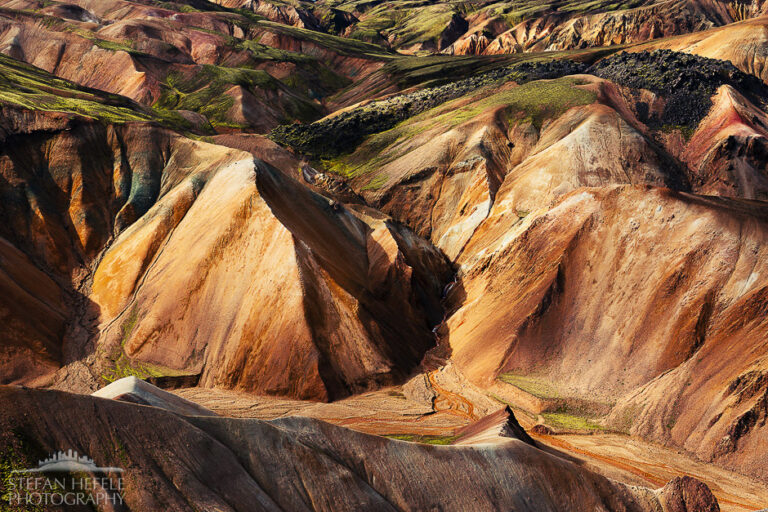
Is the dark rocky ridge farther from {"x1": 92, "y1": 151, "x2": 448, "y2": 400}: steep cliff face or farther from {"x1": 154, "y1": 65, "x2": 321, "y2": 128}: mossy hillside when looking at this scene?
{"x1": 154, "y1": 65, "x2": 321, "y2": 128}: mossy hillside

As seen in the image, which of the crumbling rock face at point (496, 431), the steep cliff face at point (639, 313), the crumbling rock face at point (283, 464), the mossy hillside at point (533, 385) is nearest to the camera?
the crumbling rock face at point (283, 464)

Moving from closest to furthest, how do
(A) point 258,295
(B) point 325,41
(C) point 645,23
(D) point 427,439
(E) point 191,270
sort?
(D) point 427,439 → (A) point 258,295 → (E) point 191,270 → (C) point 645,23 → (B) point 325,41

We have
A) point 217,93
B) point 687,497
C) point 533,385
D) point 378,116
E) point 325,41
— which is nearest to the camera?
point 687,497

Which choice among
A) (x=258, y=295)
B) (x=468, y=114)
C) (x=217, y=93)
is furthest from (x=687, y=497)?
(x=217, y=93)

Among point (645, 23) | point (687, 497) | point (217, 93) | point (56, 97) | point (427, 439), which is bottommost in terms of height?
point (687, 497)

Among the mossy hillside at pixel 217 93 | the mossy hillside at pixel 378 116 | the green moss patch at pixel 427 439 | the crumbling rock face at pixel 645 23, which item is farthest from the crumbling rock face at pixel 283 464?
the crumbling rock face at pixel 645 23

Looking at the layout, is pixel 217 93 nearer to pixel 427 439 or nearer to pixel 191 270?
pixel 191 270

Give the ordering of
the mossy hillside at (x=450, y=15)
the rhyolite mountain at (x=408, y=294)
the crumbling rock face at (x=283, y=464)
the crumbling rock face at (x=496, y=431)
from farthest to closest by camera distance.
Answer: the mossy hillside at (x=450, y=15) < the crumbling rock face at (x=496, y=431) < the rhyolite mountain at (x=408, y=294) < the crumbling rock face at (x=283, y=464)

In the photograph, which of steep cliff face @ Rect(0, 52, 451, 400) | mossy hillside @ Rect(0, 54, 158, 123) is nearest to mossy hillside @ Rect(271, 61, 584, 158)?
mossy hillside @ Rect(0, 54, 158, 123)

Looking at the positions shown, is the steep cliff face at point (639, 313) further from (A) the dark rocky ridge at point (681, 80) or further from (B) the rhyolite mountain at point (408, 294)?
(A) the dark rocky ridge at point (681, 80)
